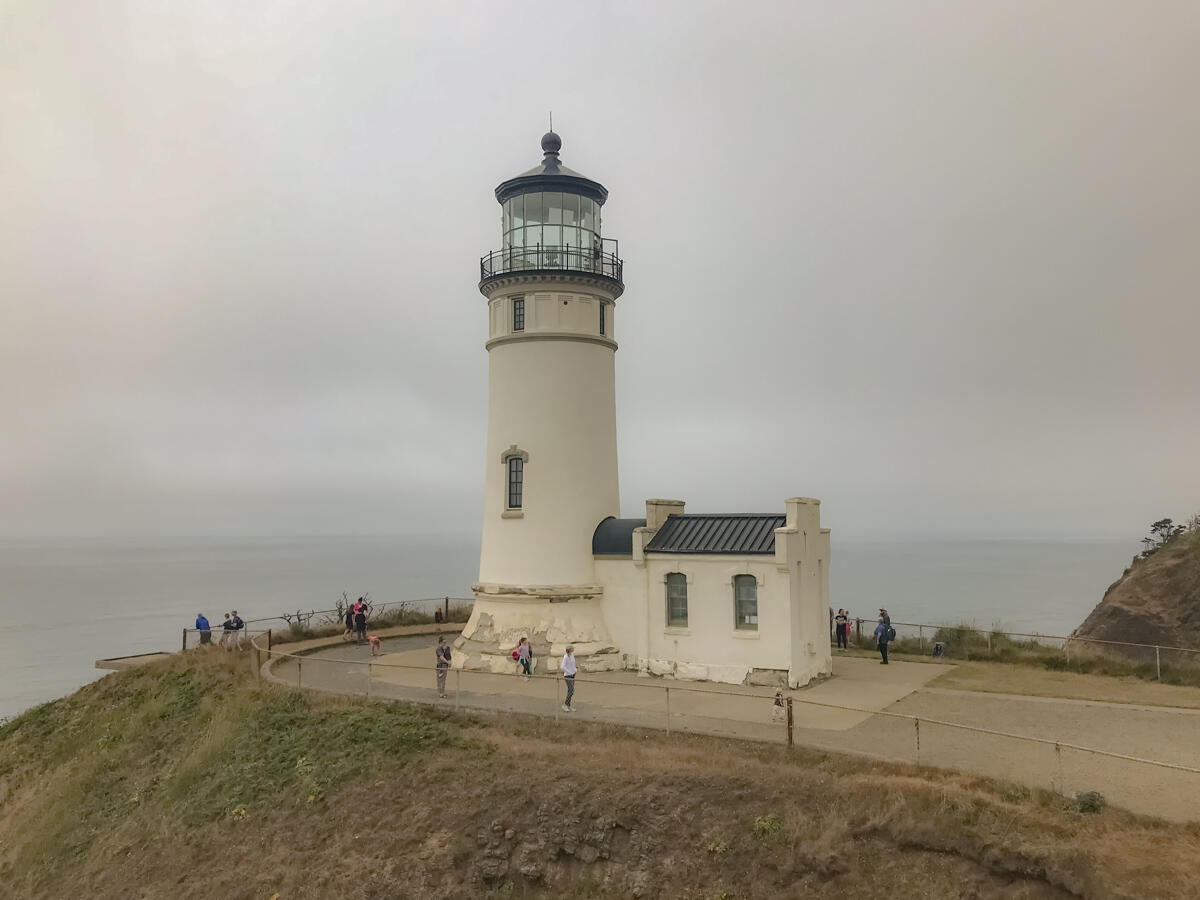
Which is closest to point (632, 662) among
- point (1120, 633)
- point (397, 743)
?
point (397, 743)

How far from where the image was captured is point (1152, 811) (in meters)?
10.1

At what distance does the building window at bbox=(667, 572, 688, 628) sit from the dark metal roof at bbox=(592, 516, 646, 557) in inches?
49.8

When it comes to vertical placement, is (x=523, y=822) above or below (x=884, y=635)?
below

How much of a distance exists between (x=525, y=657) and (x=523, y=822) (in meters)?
7.83

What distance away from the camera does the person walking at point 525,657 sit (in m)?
19.2

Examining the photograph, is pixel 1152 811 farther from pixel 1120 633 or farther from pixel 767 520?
pixel 1120 633

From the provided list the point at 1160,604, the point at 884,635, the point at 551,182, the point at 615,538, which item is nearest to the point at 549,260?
the point at 551,182

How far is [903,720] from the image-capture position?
48.4 ft

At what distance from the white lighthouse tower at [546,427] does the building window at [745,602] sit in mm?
3348

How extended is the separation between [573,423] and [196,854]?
11.9m

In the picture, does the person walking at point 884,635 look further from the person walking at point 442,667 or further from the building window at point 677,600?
the person walking at point 442,667

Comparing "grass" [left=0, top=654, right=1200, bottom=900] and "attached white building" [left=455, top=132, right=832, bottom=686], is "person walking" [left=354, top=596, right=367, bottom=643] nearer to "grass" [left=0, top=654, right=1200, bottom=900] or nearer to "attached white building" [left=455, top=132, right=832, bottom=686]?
"attached white building" [left=455, top=132, right=832, bottom=686]

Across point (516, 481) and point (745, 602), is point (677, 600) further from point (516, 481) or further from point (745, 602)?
point (516, 481)

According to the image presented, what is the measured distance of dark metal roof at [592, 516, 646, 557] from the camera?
67.8 feet
